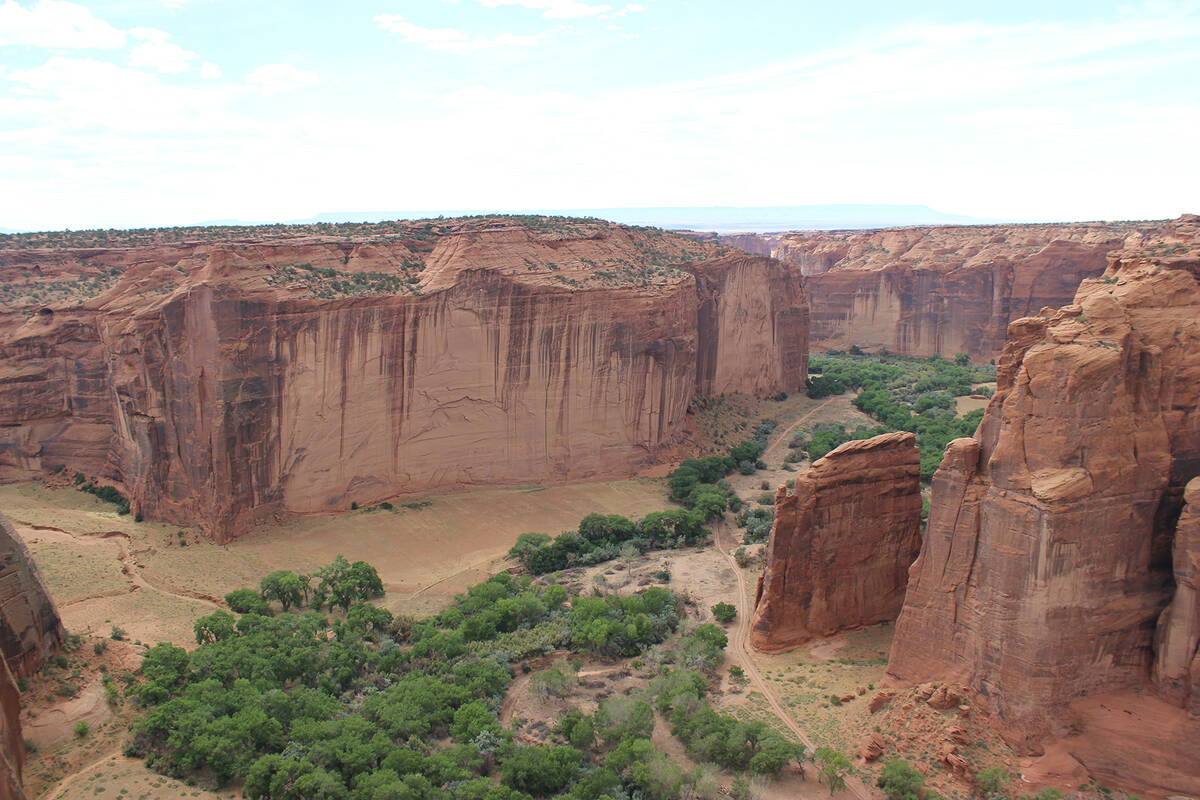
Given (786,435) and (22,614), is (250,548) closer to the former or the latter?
(22,614)

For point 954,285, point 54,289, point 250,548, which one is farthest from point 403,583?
point 954,285

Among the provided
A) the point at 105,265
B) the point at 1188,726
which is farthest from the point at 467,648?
the point at 105,265

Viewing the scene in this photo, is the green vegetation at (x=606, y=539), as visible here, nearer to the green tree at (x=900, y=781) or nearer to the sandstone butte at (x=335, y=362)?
the sandstone butte at (x=335, y=362)

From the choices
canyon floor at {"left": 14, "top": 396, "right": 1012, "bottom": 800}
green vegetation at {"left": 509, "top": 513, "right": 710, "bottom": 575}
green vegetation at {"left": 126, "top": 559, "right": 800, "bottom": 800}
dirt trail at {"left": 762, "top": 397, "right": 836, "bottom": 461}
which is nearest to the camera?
green vegetation at {"left": 126, "top": 559, "right": 800, "bottom": 800}

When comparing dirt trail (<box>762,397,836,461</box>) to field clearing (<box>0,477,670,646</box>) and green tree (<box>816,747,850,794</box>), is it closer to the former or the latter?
field clearing (<box>0,477,670,646</box>)

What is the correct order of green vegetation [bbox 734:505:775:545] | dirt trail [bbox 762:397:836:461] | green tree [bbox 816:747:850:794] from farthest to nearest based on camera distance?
dirt trail [bbox 762:397:836:461] < green vegetation [bbox 734:505:775:545] < green tree [bbox 816:747:850:794]

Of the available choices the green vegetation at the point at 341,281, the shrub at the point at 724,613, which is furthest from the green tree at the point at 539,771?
the green vegetation at the point at 341,281

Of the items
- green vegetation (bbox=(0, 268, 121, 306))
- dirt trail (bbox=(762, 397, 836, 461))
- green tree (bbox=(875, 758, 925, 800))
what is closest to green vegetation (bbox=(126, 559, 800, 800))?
green tree (bbox=(875, 758, 925, 800))
